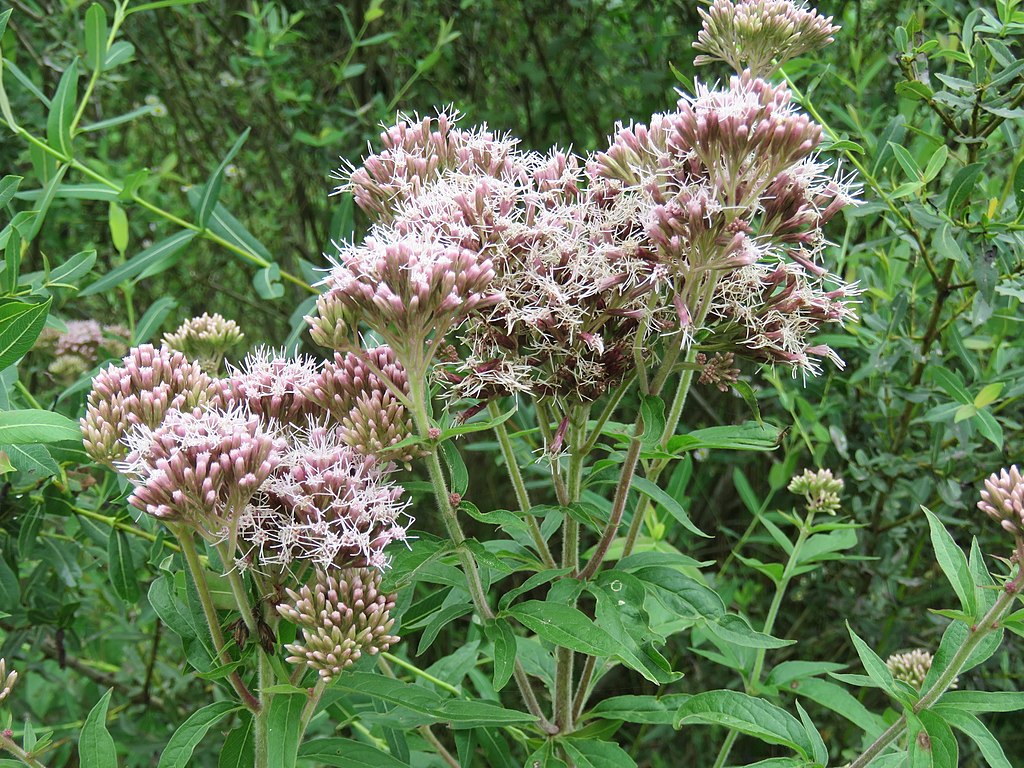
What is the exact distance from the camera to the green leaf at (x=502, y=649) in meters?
1.57

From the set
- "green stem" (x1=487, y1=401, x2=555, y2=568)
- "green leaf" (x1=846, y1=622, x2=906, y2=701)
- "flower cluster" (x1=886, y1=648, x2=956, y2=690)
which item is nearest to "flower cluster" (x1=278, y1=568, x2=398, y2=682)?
"green stem" (x1=487, y1=401, x2=555, y2=568)

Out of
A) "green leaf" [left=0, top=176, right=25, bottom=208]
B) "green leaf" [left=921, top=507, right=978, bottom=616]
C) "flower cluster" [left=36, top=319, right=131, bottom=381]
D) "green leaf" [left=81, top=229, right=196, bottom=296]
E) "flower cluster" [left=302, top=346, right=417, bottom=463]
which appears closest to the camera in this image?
"green leaf" [left=921, top=507, right=978, bottom=616]

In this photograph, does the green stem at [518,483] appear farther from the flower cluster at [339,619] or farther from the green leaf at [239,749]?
the green leaf at [239,749]

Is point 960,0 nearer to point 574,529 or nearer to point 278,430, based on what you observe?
point 574,529

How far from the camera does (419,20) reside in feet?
16.2

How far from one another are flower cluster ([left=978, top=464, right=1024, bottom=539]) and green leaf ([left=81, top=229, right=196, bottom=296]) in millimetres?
2249

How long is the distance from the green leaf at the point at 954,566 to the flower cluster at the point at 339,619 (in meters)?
1.02

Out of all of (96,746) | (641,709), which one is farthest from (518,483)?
(96,746)

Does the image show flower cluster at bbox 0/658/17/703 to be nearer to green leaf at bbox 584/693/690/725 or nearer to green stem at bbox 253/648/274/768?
green stem at bbox 253/648/274/768

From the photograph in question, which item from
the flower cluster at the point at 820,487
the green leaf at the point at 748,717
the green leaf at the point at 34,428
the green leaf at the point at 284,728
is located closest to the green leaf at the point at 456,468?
the green leaf at the point at 284,728

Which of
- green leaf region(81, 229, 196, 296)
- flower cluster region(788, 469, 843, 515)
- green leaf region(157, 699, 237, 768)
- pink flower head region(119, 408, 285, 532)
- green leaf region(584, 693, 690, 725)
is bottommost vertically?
green leaf region(584, 693, 690, 725)

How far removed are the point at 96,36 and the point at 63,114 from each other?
374 millimetres

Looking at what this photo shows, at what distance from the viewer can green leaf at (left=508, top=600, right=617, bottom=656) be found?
1572 mm

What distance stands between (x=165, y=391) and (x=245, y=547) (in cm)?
37
